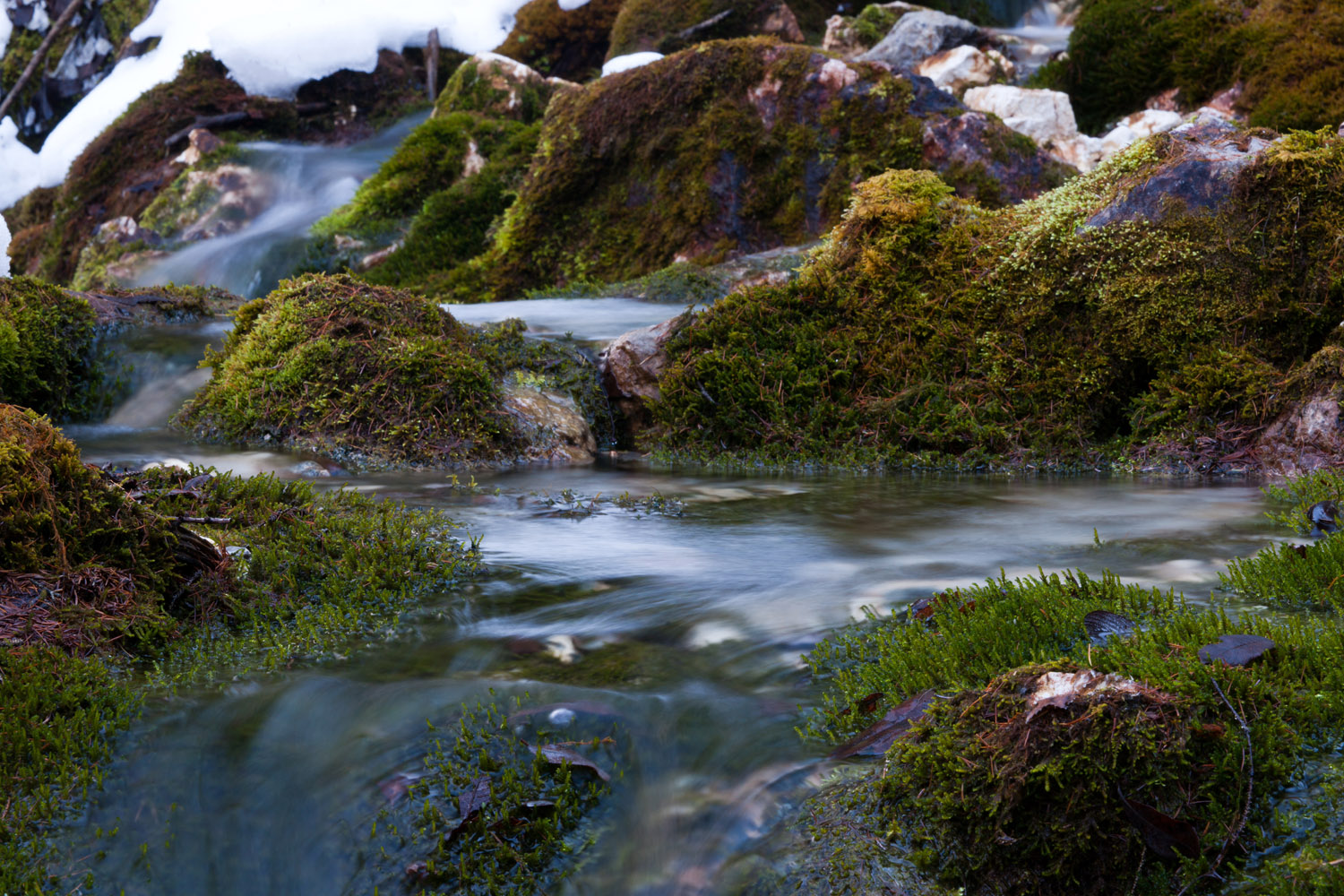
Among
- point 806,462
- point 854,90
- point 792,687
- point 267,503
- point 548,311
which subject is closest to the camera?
point 792,687

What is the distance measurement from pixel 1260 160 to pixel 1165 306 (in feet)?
4.09

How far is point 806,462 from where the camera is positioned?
7.78 metres

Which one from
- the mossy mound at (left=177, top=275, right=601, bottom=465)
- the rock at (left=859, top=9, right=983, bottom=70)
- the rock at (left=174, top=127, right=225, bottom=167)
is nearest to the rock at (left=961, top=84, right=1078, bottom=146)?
the rock at (left=859, top=9, right=983, bottom=70)

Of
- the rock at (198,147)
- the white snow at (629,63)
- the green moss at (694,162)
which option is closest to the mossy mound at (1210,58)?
the green moss at (694,162)

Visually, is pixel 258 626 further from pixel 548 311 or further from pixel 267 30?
pixel 267 30

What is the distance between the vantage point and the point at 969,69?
19.2 metres

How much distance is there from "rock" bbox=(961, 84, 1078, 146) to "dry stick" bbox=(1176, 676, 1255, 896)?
49.1 feet

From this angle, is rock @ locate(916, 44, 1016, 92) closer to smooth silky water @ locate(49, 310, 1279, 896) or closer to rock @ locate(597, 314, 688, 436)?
rock @ locate(597, 314, 688, 436)

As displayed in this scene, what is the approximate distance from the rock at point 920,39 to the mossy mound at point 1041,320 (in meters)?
13.6

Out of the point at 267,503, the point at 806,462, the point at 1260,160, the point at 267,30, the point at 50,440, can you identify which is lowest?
the point at 806,462

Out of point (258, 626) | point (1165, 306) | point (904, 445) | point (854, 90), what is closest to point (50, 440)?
point (258, 626)

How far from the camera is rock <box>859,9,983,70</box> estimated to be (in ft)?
66.9

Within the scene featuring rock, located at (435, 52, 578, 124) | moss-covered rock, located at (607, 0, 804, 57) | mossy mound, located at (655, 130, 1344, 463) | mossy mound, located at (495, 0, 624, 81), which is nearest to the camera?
mossy mound, located at (655, 130, 1344, 463)

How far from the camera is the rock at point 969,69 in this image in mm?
19062
